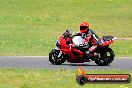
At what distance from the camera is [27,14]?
1833 inches

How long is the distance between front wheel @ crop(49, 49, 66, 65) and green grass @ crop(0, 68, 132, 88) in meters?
2.19

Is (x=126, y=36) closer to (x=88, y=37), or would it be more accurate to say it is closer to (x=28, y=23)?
(x=28, y=23)

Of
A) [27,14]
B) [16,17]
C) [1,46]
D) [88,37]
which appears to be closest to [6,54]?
[1,46]

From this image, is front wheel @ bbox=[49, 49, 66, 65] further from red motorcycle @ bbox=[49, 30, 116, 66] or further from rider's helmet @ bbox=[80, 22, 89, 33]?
rider's helmet @ bbox=[80, 22, 89, 33]

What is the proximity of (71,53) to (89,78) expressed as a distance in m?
9.96

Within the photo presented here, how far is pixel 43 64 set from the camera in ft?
62.4

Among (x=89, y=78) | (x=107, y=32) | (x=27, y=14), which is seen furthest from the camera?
(x=27, y=14)

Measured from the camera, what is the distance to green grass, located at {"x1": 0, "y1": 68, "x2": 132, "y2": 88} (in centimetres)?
1328

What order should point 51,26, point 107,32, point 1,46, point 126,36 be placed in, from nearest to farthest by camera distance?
point 1,46 < point 126,36 < point 107,32 < point 51,26

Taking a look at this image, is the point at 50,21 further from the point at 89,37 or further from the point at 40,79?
the point at 40,79

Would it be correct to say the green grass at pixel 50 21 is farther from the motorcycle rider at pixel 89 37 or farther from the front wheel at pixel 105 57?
the motorcycle rider at pixel 89 37

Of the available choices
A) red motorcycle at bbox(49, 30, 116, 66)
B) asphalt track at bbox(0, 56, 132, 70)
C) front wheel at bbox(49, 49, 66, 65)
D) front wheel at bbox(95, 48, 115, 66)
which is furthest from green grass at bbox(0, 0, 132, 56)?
front wheel at bbox(95, 48, 115, 66)

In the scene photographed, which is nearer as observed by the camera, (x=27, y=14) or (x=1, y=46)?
(x=1, y=46)

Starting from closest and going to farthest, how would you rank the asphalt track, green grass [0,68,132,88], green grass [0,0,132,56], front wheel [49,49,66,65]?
green grass [0,68,132,88], the asphalt track, front wheel [49,49,66,65], green grass [0,0,132,56]
